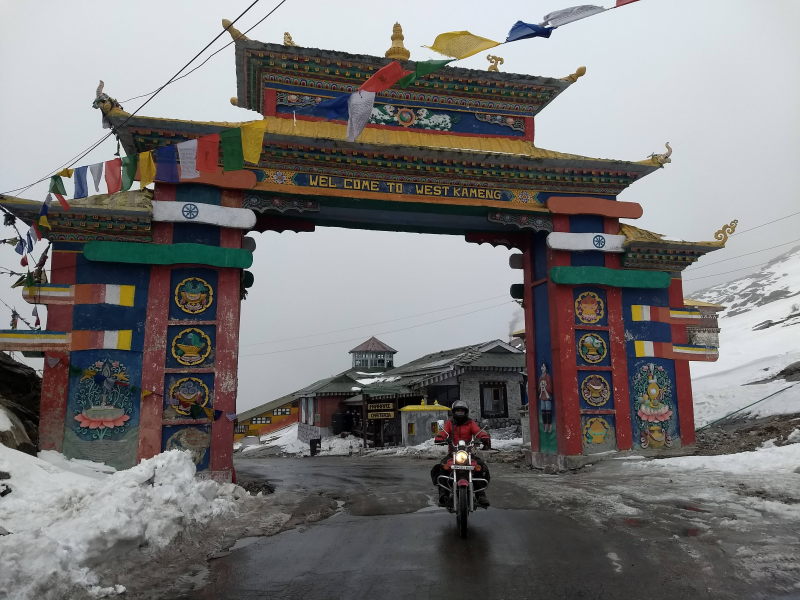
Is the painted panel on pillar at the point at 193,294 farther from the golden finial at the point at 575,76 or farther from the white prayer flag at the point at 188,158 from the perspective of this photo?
the golden finial at the point at 575,76

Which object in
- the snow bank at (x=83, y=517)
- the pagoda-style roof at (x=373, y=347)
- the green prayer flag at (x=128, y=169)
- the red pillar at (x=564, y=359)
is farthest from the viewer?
the pagoda-style roof at (x=373, y=347)

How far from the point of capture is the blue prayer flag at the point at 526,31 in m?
7.22

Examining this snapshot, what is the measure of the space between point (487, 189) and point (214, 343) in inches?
279

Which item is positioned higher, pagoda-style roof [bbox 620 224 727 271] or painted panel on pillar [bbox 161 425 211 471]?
pagoda-style roof [bbox 620 224 727 271]

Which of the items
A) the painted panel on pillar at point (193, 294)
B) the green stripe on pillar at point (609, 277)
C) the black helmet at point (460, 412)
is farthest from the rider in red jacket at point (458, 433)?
the green stripe on pillar at point (609, 277)

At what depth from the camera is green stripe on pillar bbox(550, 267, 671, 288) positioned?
1371 centimetres

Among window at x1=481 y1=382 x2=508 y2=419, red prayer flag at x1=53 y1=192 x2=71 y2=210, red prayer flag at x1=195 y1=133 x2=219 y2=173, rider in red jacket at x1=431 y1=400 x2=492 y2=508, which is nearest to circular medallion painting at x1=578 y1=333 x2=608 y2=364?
rider in red jacket at x1=431 y1=400 x2=492 y2=508

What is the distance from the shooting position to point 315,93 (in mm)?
13445

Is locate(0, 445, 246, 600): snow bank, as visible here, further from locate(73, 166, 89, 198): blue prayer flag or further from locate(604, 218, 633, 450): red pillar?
locate(604, 218, 633, 450): red pillar

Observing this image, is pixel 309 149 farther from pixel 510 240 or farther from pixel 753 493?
pixel 753 493

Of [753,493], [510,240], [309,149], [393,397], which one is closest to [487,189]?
[510,240]

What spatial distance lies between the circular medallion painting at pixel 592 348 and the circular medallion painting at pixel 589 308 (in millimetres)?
388

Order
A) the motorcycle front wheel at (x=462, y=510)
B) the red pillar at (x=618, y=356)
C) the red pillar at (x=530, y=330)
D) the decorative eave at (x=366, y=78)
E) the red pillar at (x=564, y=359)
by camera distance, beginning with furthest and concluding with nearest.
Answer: the red pillar at (x=530, y=330)
the red pillar at (x=618, y=356)
the red pillar at (x=564, y=359)
the decorative eave at (x=366, y=78)
the motorcycle front wheel at (x=462, y=510)

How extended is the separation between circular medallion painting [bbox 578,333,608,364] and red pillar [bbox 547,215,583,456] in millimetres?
295
